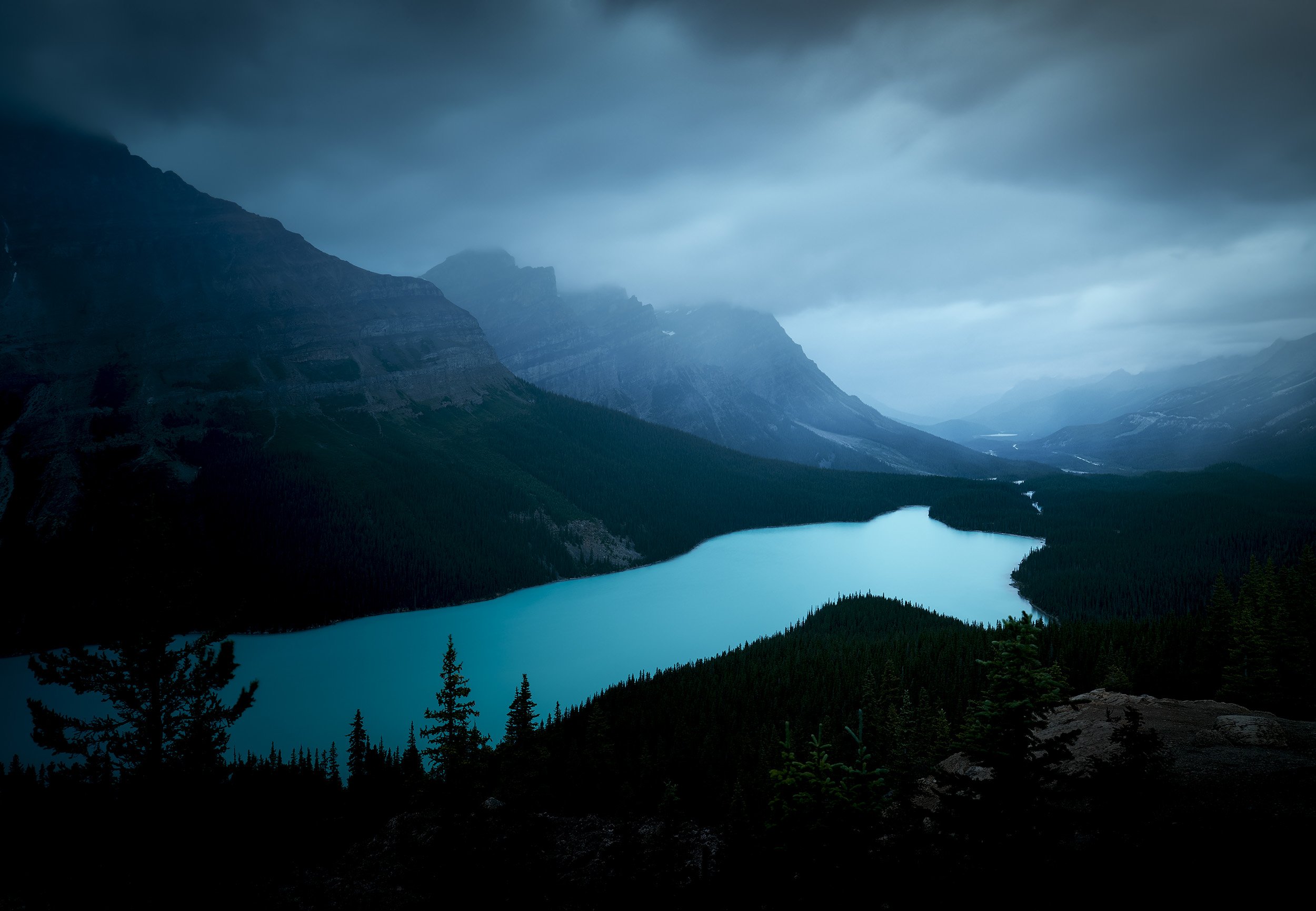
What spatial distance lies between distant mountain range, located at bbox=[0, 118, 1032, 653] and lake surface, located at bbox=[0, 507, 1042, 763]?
8.62 m

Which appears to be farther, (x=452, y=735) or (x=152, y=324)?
(x=152, y=324)

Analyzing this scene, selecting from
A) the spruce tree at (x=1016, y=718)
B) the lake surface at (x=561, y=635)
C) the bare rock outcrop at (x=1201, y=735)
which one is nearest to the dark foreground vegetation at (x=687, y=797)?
the spruce tree at (x=1016, y=718)

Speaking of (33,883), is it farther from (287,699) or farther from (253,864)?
(287,699)

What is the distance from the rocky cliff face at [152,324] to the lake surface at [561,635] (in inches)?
2056

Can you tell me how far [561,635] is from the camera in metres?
85.9

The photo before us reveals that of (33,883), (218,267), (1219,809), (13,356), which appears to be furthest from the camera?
(218,267)

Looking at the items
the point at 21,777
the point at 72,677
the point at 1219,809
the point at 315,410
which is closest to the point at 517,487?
the point at 315,410

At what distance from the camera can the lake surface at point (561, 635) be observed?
194ft

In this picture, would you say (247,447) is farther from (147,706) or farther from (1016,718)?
(1016,718)

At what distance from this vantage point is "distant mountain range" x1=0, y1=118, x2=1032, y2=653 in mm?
89562

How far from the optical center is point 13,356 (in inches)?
4589

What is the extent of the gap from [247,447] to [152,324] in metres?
53.7

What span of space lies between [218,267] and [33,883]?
204176mm

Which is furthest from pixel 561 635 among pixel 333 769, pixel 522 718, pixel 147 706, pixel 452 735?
pixel 147 706
